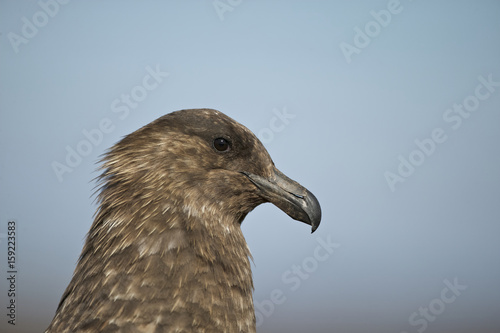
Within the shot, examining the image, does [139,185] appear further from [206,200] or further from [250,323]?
[250,323]

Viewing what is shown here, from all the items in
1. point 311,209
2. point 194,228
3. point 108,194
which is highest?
point 108,194

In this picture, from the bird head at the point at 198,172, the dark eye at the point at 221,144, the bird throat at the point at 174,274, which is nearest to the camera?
the bird throat at the point at 174,274

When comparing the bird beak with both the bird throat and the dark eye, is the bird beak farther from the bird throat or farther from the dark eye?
the bird throat

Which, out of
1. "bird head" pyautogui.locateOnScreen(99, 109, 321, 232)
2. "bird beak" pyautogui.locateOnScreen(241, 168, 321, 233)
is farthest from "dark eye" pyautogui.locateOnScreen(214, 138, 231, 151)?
"bird beak" pyautogui.locateOnScreen(241, 168, 321, 233)

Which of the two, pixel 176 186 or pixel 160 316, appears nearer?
pixel 160 316

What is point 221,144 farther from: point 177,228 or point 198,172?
point 177,228

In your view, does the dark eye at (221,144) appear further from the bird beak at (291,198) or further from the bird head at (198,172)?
the bird beak at (291,198)

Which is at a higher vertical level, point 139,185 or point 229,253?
point 139,185

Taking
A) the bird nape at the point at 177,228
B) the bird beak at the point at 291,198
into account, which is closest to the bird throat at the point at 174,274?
the bird nape at the point at 177,228

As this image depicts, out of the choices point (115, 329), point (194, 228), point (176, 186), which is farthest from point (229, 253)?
point (115, 329)
